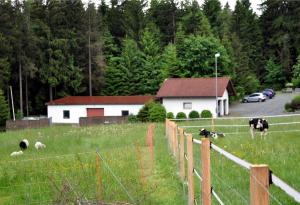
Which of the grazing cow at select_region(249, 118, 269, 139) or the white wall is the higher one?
the grazing cow at select_region(249, 118, 269, 139)

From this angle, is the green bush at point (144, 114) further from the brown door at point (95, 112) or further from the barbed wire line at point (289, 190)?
the barbed wire line at point (289, 190)

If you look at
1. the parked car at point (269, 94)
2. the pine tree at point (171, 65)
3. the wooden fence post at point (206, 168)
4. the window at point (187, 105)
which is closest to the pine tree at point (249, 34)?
the parked car at point (269, 94)

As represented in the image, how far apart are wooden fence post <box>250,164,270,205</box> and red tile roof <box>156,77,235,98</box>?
4357 centimetres

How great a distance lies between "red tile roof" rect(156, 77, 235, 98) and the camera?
47.3 metres

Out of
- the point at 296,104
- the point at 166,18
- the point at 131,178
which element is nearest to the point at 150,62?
the point at 166,18

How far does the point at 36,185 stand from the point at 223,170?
177 inches

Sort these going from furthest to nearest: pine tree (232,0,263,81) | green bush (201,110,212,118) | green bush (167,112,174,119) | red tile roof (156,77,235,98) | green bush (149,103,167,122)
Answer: pine tree (232,0,263,81)
red tile roof (156,77,235,98)
green bush (201,110,212,118)
green bush (167,112,174,119)
green bush (149,103,167,122)

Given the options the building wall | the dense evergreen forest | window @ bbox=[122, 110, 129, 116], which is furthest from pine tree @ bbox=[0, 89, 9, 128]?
the building wall

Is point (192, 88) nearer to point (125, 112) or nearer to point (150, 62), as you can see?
point (125, 112)

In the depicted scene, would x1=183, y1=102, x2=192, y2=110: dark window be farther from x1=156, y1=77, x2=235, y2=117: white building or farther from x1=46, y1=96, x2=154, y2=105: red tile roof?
x1=46, y1=96, x2=154, y2=105: red tile roof

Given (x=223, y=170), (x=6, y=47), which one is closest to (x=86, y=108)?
(x=6, y=47)

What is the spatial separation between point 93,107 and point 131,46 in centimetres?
2117

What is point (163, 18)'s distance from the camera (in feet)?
280

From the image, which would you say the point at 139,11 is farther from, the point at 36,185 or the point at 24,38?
the point at 36,185
